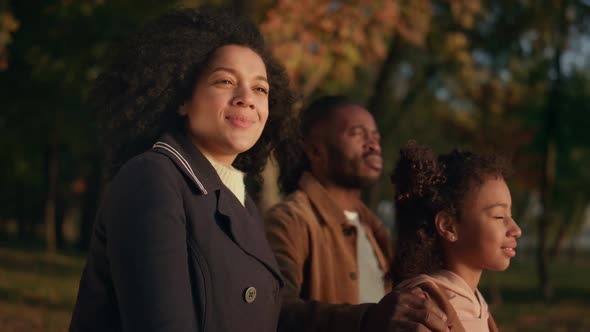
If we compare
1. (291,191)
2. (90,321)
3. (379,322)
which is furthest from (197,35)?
(291,191)

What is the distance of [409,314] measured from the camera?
2500 millimetres

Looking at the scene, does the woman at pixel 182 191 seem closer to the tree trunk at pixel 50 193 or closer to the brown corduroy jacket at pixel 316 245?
the brown corduroy jacket at pixel 316 245

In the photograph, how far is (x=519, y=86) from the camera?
56.1 feet

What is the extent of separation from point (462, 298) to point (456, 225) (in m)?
0.30

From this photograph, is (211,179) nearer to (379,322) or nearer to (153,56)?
(153,56)

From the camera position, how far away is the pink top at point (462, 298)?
271 centimetres

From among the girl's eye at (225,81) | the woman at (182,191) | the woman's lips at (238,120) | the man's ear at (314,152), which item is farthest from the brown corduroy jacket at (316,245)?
the girl's eye at (225,81)

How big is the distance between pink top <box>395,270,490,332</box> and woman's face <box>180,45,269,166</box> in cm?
86

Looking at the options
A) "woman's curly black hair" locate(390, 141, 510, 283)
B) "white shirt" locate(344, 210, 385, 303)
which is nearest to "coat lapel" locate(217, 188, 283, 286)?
"woman's curly black hair" locate(390, 141, 510, 283)

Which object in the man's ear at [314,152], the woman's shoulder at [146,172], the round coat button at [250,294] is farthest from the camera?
the man's ear at [314,152]

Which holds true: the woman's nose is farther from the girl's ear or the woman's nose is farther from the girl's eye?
the girl's ear

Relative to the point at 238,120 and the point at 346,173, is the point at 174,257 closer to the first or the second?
the point at 238,120

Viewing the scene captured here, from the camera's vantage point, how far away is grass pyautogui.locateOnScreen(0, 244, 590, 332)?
9430mm

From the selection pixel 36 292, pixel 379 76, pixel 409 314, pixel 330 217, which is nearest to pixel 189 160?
pixel 409 314
